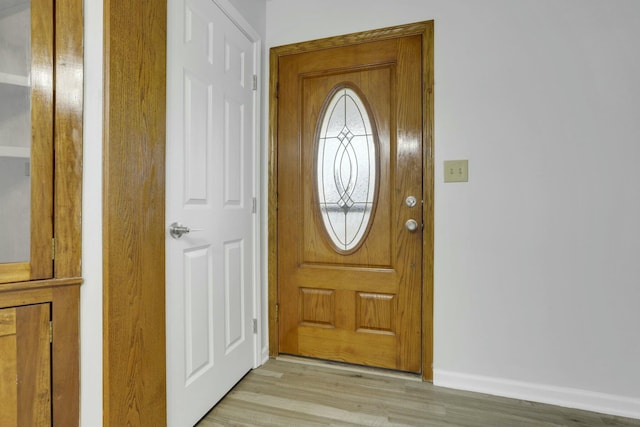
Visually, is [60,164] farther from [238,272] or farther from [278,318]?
[278,318]

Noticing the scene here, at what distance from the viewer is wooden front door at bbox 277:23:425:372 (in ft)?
5.94

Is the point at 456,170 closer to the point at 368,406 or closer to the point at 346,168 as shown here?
the point at 346,168

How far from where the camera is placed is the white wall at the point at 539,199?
59.1 inches

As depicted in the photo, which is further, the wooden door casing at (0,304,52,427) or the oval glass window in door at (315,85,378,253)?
the oval glass window in door at (315,85,378,253)

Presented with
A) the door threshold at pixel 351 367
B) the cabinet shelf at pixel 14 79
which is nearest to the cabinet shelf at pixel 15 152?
the cabinet shelf at pixel 14 79

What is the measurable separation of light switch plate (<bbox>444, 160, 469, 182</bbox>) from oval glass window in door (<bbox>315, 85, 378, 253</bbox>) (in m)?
0.39

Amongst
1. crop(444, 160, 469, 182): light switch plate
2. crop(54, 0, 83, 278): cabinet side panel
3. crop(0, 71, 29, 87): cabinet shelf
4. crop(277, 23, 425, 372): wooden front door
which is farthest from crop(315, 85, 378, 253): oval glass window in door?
crop(0, 71, 29, 87): cabinet shelf

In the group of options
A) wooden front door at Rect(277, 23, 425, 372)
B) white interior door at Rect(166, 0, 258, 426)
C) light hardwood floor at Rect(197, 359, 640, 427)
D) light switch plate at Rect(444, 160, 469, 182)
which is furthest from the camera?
wooden front door at Rect(277, 23, 425, 372)

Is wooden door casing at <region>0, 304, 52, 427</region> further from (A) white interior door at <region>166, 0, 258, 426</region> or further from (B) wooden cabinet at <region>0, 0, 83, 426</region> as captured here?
(A) white interior door at <region>166, 0, 258, 426</region>

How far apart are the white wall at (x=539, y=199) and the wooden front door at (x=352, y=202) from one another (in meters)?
0.16

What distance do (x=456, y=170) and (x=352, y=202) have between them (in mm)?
605

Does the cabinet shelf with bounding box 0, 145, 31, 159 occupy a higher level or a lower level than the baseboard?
higher

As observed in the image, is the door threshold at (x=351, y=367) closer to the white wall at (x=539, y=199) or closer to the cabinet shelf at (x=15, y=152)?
the white wall at (x=539, y=199)

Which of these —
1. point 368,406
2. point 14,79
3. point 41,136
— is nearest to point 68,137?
point 41,136
